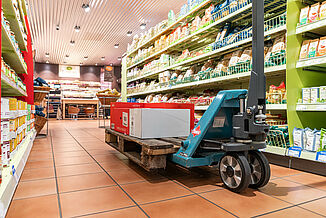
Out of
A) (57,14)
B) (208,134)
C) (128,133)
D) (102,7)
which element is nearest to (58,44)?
(57,14)

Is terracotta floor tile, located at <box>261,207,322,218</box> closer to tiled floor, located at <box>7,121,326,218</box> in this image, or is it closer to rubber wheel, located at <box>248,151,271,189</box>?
tiled floor, located at <box>7,121,326,218</box>

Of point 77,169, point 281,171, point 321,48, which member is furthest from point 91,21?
point 281,171

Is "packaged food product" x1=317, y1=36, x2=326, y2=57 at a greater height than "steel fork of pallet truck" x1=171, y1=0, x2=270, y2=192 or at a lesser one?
greater

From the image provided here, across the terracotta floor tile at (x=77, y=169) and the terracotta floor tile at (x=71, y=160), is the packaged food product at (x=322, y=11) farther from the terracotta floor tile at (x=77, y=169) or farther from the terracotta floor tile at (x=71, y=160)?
the terracotta floor tile at (x=71, y=160)

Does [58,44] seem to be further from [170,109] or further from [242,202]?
[242,202]

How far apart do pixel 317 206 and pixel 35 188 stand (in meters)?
1.76

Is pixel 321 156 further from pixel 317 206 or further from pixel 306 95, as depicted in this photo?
pixel 317 206

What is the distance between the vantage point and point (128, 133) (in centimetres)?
222

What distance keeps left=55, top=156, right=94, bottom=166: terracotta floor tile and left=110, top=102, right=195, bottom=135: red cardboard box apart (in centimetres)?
44

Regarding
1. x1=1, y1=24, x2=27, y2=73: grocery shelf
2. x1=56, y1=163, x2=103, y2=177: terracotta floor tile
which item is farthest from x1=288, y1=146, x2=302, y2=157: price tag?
x1=1, y1=24, x2=27, y2=73: grocery shelf

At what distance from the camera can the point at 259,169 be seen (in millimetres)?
1562

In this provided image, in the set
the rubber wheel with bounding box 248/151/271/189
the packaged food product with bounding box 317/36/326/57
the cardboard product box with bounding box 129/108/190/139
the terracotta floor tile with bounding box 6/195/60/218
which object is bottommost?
the terracotta floor tile with bounding box 6/195/60/218

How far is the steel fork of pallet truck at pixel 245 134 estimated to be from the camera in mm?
1438

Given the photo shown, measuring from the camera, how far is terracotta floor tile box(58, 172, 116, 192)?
1589mm
